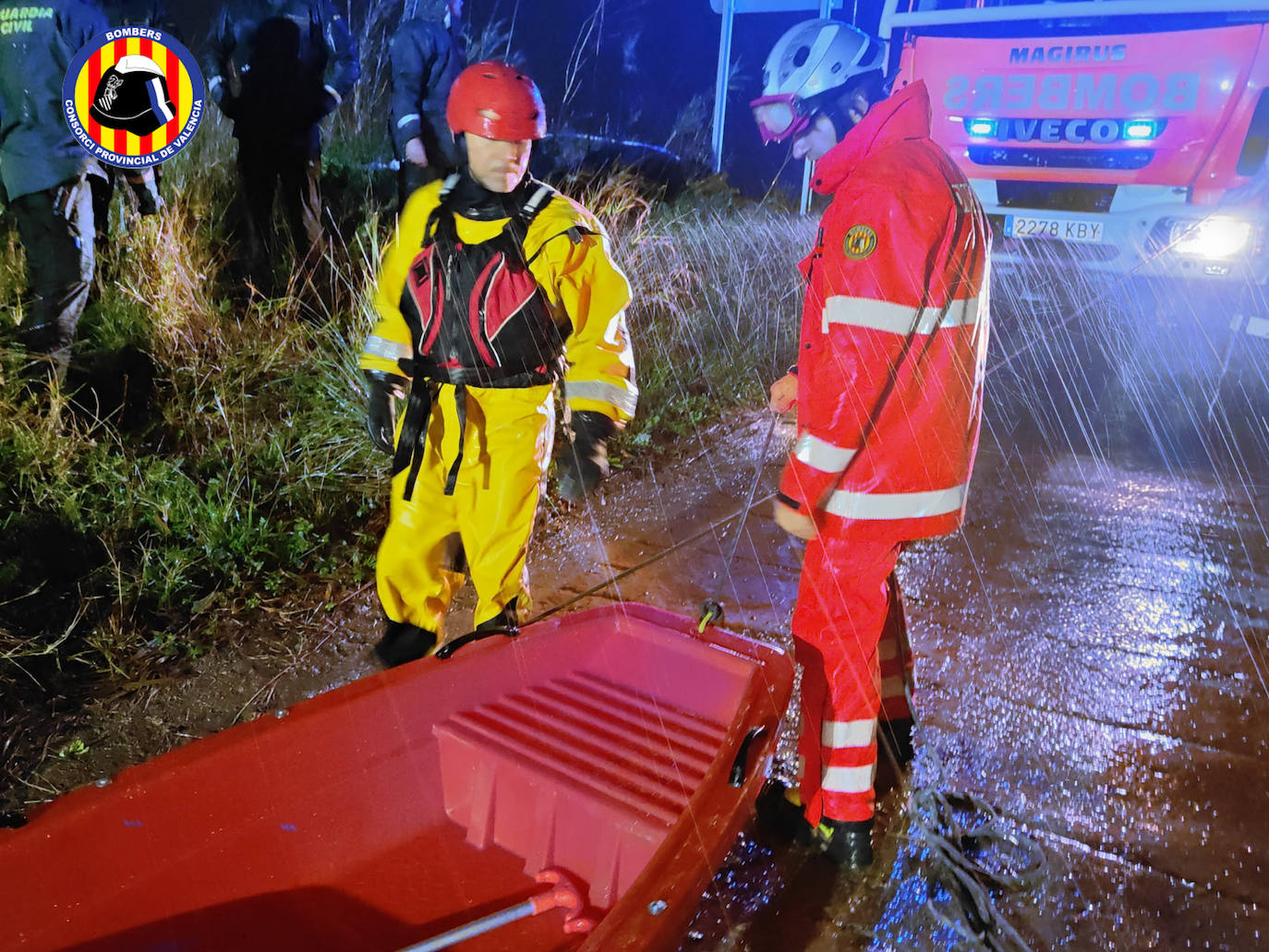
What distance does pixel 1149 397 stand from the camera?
6973 mm

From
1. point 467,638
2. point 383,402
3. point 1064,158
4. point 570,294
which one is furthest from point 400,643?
point 1064,158

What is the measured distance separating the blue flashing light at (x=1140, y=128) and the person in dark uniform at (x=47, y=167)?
271 inches

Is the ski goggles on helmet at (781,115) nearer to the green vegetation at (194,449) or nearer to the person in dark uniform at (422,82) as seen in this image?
the green vegetation at (194,449)

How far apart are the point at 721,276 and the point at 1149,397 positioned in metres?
3.78

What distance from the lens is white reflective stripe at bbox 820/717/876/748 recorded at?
212 centimetres

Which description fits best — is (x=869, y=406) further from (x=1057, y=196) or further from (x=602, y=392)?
(x=1057, y=196)

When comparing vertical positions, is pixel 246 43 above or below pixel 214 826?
above

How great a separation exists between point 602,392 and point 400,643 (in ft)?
3.21

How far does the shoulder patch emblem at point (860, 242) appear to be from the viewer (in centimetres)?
181

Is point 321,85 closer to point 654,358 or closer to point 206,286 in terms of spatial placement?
point 206,286

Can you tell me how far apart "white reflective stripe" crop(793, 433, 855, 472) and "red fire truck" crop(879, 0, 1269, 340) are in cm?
625

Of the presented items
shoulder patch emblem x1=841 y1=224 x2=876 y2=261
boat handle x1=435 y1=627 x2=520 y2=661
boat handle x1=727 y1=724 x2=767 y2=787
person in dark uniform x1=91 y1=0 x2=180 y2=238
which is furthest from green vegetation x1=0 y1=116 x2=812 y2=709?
shoulder patch emblem x1=841 y1=224 x2=876 y2=261

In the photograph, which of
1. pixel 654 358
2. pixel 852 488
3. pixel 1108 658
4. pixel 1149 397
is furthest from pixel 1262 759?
pixel 1149 397

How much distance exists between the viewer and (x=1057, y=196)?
23.0 feet
